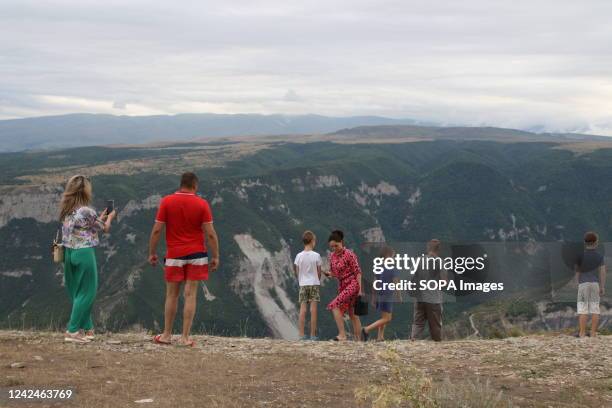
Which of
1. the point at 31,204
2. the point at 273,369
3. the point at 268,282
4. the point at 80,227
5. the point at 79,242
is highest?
the point at 80,227

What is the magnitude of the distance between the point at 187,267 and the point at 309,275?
12.6 ft

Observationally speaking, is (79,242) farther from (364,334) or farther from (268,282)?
(268,282)

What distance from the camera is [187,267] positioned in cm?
1348

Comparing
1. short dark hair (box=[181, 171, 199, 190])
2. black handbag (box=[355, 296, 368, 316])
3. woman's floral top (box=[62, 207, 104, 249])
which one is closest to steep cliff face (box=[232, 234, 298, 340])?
black handbag (box=[355, 296, 368, 316])

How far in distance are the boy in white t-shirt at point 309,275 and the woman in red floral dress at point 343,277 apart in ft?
1.14

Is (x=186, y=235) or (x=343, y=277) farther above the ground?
(x=186, y=235)

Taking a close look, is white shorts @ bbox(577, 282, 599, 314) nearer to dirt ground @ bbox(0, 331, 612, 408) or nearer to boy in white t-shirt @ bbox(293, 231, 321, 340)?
dirt ground @ bbox(0, 331, 612, 408)

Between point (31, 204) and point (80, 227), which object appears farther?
point (31, 204)

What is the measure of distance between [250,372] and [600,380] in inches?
220

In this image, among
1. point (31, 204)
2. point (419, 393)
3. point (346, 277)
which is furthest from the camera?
point (31, 204)

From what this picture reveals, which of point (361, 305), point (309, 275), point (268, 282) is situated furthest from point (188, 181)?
point (268, 282)

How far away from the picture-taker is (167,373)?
11430mm

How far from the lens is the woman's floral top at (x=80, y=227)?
13031mm

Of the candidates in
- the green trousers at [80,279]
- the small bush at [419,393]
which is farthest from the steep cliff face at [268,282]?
the small bush at [419,393]
